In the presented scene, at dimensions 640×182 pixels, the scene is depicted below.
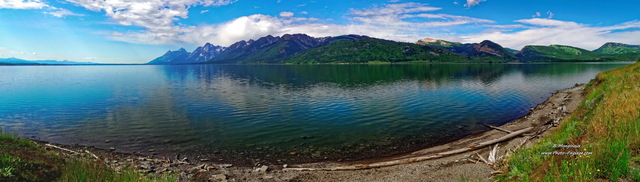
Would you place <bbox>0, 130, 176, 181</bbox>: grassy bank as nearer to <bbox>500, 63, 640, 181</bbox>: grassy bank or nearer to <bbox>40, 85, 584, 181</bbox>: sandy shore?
<bbox>40, 85, 584, 181</bbox>: sandy shore

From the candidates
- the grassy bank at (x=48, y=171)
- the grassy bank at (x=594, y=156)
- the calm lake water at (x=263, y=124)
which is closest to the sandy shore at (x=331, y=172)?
the grassy bank at (x=594, y=156)

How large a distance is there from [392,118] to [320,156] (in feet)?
59.3

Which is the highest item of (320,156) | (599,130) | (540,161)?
(599,130)

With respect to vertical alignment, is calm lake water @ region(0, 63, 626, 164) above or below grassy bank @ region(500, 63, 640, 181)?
below

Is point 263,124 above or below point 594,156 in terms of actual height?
below

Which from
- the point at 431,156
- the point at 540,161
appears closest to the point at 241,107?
the point at 431,156

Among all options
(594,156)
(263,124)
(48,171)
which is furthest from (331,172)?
(263,124)

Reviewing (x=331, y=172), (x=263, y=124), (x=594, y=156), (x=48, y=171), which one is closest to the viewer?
(x=594, y=156)

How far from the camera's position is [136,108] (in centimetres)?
4925

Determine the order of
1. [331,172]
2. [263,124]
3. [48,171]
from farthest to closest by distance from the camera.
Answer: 1. [263,124]
2. [331,172]
3. [48,171]

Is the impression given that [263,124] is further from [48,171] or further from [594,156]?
[594,156]

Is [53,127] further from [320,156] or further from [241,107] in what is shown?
[320,156]

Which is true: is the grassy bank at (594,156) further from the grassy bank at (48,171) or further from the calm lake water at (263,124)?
the grassy bank at (48,171)

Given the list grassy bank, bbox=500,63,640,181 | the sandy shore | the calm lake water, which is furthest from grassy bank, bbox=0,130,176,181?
grassy bank, bbox=500,63,640,181
